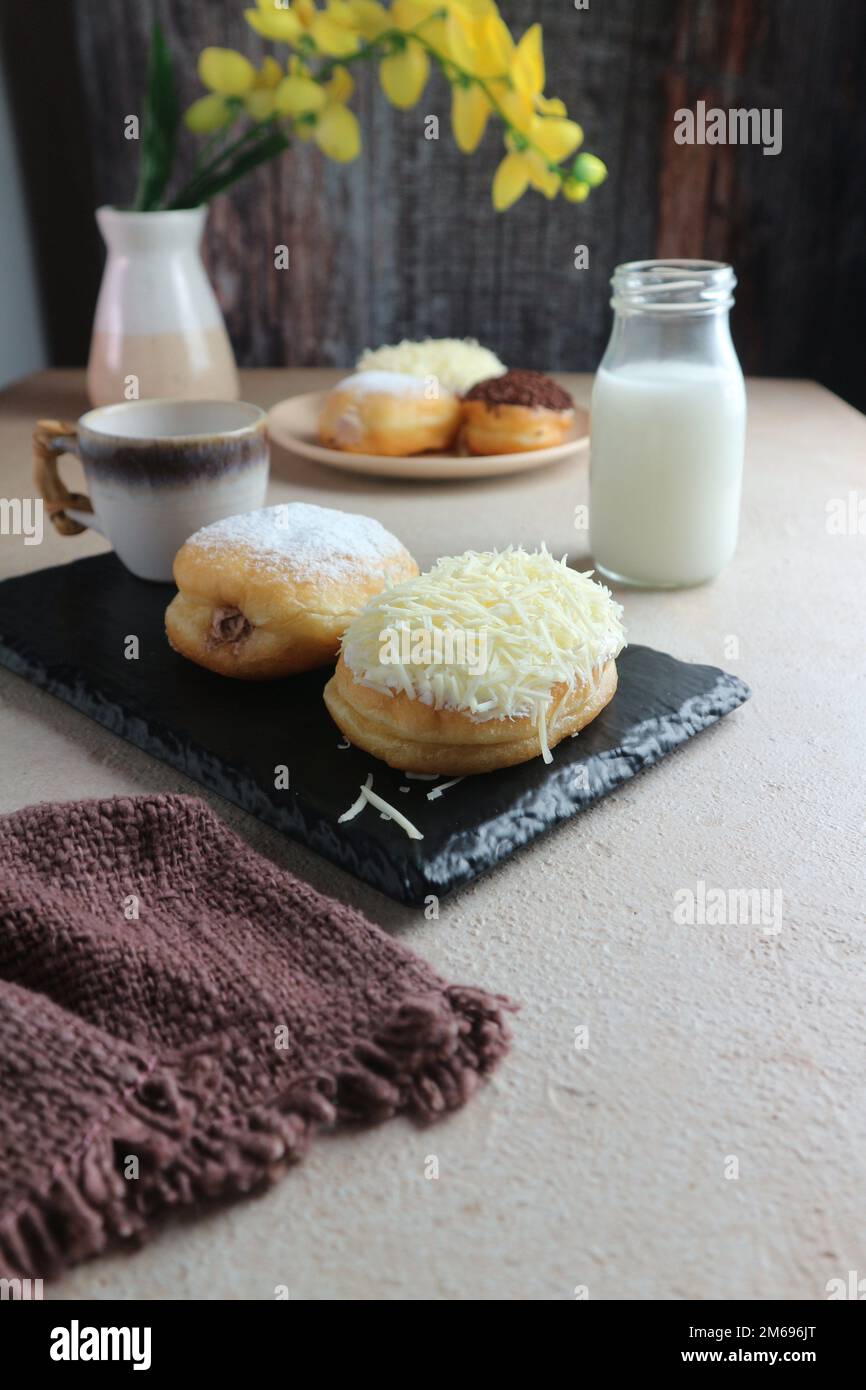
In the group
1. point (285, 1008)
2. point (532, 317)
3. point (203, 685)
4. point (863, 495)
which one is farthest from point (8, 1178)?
point (532, 317)

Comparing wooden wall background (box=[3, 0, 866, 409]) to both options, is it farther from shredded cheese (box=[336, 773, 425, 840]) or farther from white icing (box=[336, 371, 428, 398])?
shredded cheese (box=[336, 773, 425, 840])

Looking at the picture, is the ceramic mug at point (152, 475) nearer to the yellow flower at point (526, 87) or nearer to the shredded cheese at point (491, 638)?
the shredded cheese at point (491, 638)

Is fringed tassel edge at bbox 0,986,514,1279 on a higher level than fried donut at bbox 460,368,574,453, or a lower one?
lower

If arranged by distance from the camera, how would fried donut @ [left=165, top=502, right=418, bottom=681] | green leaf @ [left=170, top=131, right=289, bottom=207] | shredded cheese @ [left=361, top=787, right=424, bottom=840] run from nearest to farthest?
shredded cheese @ [left=361, top=787, right=424, bottom=840], fried donut @ [left=165, top=502, right=418, bottom=681], green leaf @ [left=170, top=131, right=289, bottom=207]

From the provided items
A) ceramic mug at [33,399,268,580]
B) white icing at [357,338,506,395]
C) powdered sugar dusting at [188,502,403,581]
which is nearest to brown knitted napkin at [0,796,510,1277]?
powdered sugar dusting at [188,502,403,581]

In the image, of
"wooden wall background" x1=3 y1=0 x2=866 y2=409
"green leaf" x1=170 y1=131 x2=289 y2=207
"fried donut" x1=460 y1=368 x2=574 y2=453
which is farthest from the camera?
"wooden wall background" x1=3 y1=0 x2=866 y2=409

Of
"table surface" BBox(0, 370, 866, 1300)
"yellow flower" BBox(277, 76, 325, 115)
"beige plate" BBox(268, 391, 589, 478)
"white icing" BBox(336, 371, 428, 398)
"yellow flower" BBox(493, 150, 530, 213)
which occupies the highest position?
"yellow flower" BBox(277, 76, 325, 115)
